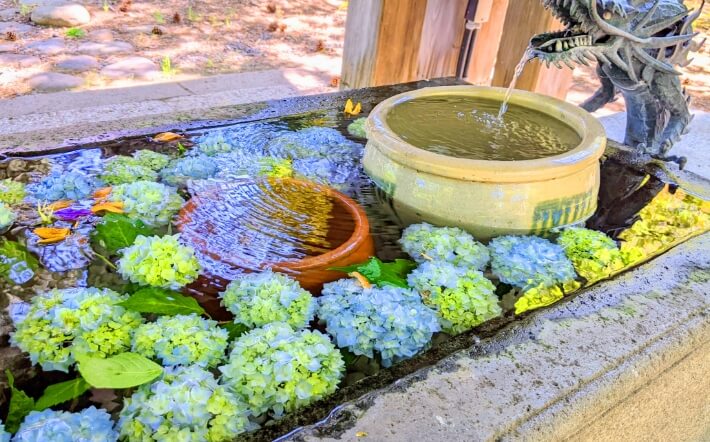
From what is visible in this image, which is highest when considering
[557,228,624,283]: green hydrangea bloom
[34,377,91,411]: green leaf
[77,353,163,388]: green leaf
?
[557,228,624,283]: green hydrangea bloom

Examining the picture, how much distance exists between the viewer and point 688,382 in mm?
1885

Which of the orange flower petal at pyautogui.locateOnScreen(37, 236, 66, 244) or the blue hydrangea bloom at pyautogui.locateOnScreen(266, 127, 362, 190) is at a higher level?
the blue hydrangea bloom at pyautogui.locateOnScreen(266, 127, 362, 190)

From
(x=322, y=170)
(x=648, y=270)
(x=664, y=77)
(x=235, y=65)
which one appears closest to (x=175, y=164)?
(x=322, y=170)

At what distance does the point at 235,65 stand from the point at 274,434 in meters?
6.16

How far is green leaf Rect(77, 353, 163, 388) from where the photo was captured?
1.33m

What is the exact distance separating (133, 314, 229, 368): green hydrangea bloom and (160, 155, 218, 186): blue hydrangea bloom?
91cm

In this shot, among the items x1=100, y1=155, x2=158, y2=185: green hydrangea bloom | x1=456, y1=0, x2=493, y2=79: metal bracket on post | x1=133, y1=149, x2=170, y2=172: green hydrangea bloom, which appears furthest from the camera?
x1=456, y1=0, x2=493, y2=79: metal bracket on post

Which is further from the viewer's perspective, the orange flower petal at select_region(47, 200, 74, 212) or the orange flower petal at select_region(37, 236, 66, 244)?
the orange flower petal at select_region(47, 200, 74, 212)

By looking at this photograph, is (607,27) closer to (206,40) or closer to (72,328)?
(72,328)

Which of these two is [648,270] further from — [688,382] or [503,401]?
[503,401]

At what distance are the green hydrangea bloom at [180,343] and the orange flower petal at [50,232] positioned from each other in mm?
602

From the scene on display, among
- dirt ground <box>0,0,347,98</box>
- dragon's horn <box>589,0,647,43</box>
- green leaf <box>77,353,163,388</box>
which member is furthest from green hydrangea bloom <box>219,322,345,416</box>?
dirt ground <box>0,0,347,98</box>

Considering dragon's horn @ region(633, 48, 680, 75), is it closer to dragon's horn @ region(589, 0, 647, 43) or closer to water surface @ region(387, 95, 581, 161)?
dragon's horn @ region(589, 0, 647, 43)

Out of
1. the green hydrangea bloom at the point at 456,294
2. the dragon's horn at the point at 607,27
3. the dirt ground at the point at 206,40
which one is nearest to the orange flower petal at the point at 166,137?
the green hydrangea bloom at the point at 456,294
